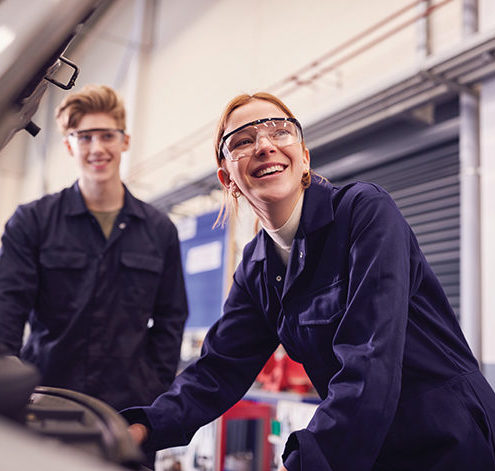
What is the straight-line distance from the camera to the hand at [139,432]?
1.10m

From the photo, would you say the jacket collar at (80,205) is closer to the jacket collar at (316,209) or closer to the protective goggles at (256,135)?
the protective goggles at (256,135)

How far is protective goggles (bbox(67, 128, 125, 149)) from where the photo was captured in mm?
2082

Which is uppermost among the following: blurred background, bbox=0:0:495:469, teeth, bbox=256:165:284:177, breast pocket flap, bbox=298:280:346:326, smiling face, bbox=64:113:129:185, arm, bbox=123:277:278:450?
blurred background, bbox=0:0:495:469

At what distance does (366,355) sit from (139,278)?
1.31m

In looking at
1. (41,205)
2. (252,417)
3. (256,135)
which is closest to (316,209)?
(256,135)

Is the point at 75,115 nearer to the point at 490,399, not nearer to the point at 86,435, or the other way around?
the point at 490,399

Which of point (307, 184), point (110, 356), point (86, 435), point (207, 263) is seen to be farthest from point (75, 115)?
point (207, 263)

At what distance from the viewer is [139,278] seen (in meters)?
2.13

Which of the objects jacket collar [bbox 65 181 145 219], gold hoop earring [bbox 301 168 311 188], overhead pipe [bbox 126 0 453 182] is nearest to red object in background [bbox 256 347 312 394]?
jacket collar [bbox 65 181 145 219]

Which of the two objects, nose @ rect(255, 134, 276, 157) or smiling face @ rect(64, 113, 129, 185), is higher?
smiling face @ rect(64, 113, 129, 185)

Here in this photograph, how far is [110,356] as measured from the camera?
80.8 inches

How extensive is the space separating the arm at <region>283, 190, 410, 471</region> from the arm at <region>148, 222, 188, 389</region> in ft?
3.72

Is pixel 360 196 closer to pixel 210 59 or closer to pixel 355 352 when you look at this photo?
pixel 355 352

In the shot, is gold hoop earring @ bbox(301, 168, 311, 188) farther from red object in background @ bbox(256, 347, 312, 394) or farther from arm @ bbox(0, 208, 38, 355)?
red object in background @ bbox(256, 347, 312, 394)
